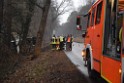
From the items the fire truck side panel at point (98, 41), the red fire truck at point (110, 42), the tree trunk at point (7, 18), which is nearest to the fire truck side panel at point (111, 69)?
the red fire truck at point (110, 42)

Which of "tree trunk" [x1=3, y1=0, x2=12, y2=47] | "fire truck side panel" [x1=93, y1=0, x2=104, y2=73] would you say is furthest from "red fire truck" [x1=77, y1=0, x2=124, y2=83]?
"tree trunk" [x1=3, y1=0, x2=12, y2=47]

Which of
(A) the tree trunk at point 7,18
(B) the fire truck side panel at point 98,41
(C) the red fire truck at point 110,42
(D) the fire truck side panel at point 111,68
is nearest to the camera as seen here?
(C) the red fire truck at point 110,42

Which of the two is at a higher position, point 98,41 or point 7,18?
point 7,18

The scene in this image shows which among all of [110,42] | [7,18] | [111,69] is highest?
[7,18]

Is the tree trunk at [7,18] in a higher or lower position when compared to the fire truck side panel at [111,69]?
higher

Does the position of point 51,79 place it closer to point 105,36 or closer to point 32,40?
A: point 105,36

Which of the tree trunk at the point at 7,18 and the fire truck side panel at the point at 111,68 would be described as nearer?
the fire truck side panel at the point at 111,68

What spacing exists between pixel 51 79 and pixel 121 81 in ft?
19.1

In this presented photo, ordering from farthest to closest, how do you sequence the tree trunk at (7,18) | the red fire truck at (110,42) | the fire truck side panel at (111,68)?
the tree trunk at (7,18), the fire truck side panel at (111,68), the red fire truck at (110,42)

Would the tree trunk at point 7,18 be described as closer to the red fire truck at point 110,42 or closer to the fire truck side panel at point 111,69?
the red fire truck at point 110,42

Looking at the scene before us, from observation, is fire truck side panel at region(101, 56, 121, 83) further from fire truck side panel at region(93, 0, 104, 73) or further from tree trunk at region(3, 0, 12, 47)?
tree trunk at region(3, 0, 12, 47)

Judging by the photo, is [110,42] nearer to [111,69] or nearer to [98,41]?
[111,69]

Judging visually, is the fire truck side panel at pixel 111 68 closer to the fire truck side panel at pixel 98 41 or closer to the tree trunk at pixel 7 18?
the fire truck side panel at pixel 98 41

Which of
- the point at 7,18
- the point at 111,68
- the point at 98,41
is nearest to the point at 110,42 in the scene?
the point at 111,68
